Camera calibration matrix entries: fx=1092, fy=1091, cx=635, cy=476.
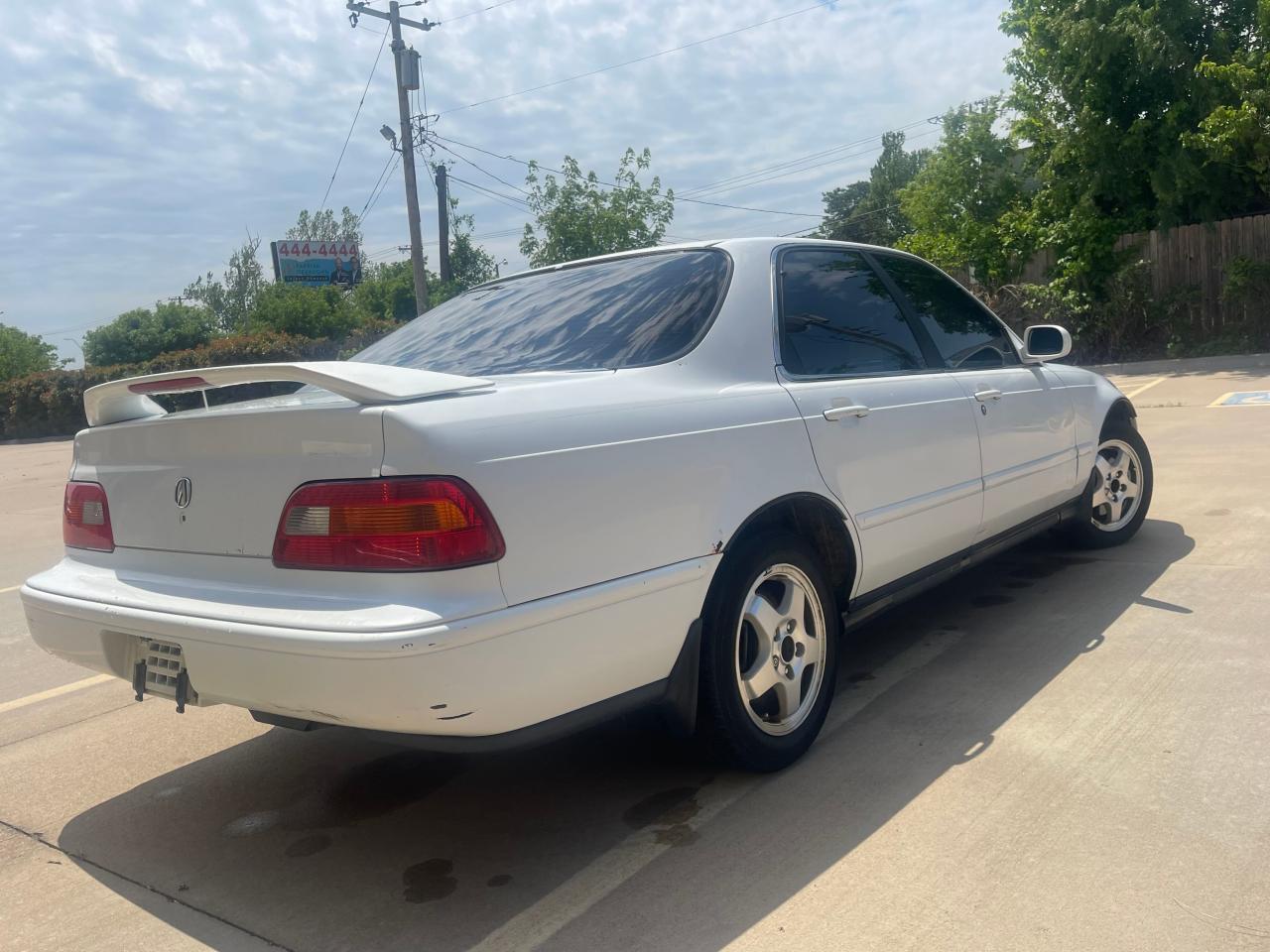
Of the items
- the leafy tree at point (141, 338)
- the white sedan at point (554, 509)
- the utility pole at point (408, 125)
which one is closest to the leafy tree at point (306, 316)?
the leafy tree at point (141, 338)

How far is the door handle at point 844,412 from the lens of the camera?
3539 millimetres

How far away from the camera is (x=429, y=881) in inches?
113

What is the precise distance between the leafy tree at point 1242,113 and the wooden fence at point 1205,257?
84cm

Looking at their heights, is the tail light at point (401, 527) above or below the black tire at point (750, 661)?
above

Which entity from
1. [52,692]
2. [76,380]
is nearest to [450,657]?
[52,692]

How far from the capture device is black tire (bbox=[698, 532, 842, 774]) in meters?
3.07

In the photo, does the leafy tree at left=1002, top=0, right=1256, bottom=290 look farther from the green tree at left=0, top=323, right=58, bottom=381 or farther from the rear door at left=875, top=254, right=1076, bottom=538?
the green tree at left=0, top=323, right=58, bottom=381

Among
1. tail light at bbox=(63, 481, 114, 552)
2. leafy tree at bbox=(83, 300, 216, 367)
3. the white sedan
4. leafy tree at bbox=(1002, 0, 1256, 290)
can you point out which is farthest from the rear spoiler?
leafy tree at bbox=(83, 300, 216, 367)

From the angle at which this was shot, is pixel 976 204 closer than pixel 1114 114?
No

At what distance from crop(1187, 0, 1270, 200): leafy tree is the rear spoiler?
17.1m

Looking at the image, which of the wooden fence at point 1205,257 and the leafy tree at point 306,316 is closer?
the wooden fence at point 1205,257

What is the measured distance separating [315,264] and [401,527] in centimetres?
6706

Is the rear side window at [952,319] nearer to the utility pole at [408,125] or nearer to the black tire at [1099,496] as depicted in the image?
the black tire at [1099,496]

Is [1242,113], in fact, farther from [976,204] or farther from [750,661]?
[750,661]
